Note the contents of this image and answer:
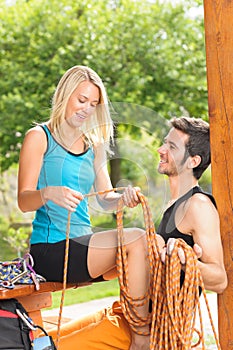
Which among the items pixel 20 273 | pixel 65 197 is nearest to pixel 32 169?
pixel 65 197

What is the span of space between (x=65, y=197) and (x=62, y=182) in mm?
201

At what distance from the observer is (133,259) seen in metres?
2.66

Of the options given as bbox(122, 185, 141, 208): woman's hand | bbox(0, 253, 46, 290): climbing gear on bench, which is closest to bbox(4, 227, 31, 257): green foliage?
bbox(0, 253, 46, 290): climbing gear on bench

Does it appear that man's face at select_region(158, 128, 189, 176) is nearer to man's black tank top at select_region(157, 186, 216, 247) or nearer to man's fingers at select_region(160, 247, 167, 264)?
man's black tank top at select_region(157, 186, 216, 247)

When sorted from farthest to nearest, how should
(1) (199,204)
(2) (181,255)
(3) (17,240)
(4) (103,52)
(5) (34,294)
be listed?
(3) (17,240) < (4) (103,52) < (5) (34,294) < (1) (199,204) < (2) (181,255)

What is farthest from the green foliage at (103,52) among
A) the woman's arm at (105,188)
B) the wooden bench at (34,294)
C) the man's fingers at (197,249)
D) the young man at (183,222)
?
the man's fingers at (197,249)

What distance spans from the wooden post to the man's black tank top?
7 centimetres

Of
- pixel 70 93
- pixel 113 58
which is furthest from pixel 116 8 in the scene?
pixel 70 93

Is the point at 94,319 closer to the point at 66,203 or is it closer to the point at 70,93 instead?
the point at 66,203

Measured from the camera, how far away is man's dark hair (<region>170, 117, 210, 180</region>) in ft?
9.34

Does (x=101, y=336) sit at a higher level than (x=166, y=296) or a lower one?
lower

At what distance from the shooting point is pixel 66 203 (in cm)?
264

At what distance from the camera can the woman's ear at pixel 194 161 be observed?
283 cm

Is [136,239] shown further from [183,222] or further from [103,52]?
[103,52]
